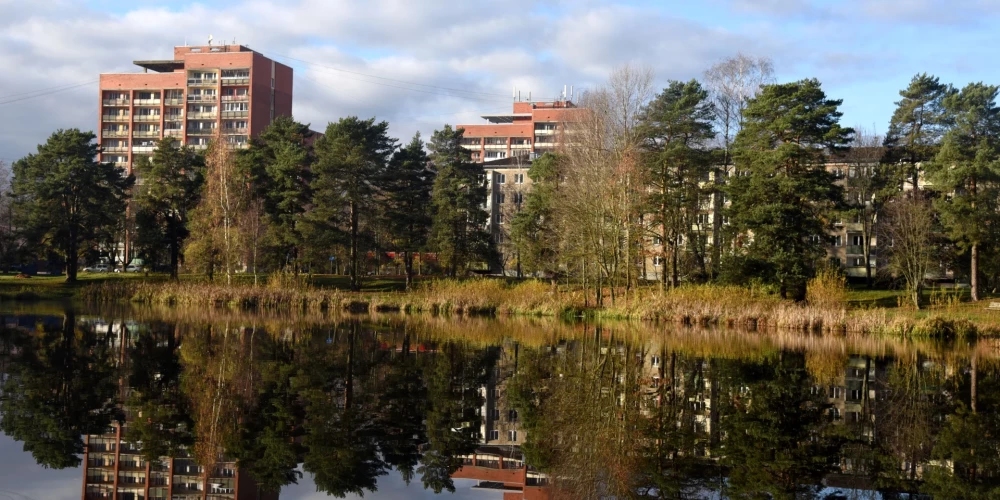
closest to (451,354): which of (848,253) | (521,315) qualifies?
(521,315)

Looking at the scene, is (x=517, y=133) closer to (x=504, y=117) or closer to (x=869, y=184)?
(x=504, y=117)

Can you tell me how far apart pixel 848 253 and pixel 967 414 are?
209ft

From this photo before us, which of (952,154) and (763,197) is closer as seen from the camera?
(763,197)

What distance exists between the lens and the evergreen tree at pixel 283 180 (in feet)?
181

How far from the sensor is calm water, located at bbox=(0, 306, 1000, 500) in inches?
351

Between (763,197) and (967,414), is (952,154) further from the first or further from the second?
(967,414)

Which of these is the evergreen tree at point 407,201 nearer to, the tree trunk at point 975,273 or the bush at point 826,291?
the bush at point 826,291

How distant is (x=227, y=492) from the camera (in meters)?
8.48

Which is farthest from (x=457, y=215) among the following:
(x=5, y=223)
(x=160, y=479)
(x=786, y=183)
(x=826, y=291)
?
(x=160, y=479)

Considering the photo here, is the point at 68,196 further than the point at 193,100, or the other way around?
the point at 193,100

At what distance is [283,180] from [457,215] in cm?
1214

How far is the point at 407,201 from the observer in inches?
2329

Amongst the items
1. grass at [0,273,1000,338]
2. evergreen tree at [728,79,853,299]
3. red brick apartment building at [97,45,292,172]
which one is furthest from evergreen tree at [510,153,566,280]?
red brick apartment building at [97,45,292,172]

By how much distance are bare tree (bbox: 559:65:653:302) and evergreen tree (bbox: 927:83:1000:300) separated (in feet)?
59.5
